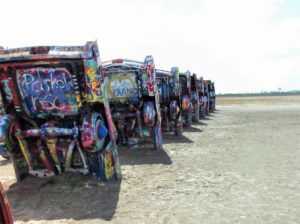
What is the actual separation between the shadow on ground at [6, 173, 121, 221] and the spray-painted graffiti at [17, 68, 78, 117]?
4.10ft

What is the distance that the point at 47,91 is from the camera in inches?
183

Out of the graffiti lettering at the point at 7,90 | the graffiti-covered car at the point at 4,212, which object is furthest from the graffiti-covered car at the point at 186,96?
the graffiti-covered car at the point at 4,212

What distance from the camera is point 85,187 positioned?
4.77 m

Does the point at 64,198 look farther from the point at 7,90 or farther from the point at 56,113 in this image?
the point at 7,90

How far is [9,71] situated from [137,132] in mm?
4191

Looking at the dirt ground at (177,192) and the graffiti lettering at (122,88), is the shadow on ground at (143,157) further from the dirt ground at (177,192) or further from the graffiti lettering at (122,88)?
A: the graffiti lettering at (122,88)

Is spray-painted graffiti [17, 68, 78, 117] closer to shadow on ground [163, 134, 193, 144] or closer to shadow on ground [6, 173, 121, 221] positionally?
shadow on ground [6, 173, 121, 221]

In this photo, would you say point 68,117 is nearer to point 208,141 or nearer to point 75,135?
point 75,135

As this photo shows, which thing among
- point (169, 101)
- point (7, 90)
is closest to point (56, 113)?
point (7, 90)

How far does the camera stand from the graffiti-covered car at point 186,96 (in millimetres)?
11586

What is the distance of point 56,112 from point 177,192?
7.87 ft

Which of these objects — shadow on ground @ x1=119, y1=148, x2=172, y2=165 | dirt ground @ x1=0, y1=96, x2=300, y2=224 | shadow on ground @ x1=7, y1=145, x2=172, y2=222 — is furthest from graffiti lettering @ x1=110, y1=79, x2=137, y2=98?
shadow on ground @ x1=7, y1=145, x2=172, y2=222

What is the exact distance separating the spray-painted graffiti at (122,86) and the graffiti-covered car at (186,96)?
4.17m

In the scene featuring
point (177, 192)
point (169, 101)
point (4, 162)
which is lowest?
point (177, 192)
